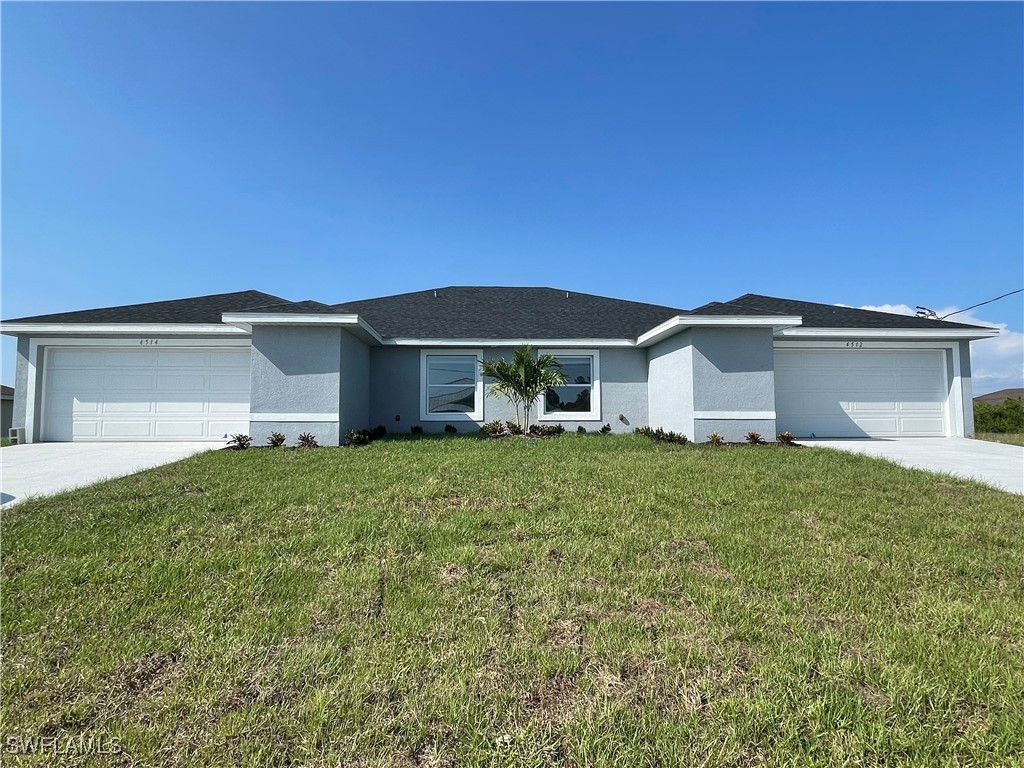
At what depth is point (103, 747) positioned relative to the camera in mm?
1829

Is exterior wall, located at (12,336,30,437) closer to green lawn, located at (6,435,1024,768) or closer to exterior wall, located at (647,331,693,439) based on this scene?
green lawn, located at (6,435,1024,768)

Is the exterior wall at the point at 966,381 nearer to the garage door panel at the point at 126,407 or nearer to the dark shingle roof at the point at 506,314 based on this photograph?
the dark shingle roof at the point at 506,314

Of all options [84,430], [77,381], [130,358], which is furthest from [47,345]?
[84,430]

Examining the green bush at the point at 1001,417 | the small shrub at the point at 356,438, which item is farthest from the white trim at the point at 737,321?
the green bush at the point at 1001,417

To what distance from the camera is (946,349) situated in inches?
500

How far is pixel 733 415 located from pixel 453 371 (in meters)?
8.01

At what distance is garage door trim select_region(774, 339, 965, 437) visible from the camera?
12.6 m

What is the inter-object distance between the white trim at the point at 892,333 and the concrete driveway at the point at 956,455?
3.00m

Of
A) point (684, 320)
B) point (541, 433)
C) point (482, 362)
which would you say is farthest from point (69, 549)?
point (684, 320)

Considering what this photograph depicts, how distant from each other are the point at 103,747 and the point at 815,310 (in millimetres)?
17706

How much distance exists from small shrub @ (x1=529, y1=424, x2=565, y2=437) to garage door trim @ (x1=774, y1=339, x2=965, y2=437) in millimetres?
6960

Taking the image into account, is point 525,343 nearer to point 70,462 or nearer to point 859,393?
point 859,393

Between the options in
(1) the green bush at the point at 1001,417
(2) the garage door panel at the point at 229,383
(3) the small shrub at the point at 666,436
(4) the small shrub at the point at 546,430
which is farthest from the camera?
(1) the green bush at the point at 1001,417

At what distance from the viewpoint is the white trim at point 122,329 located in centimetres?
1122
